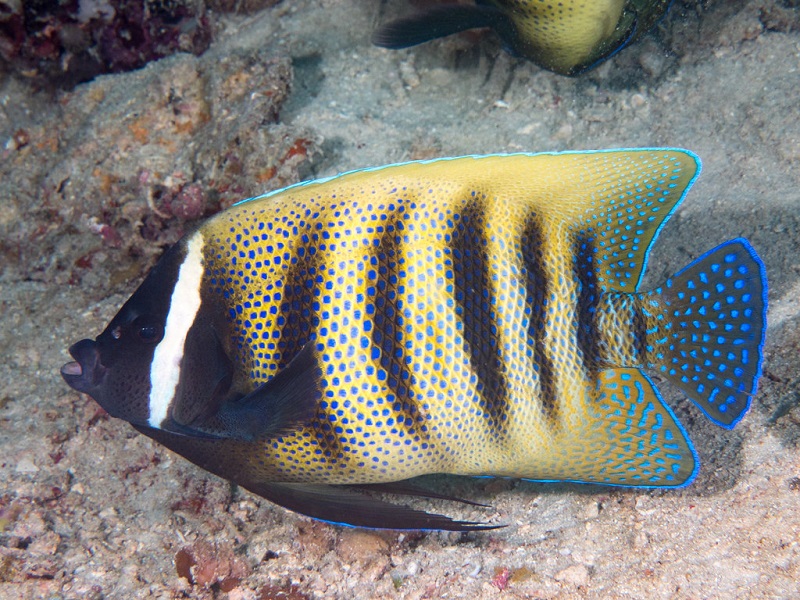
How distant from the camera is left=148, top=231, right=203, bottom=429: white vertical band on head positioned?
5.76ft

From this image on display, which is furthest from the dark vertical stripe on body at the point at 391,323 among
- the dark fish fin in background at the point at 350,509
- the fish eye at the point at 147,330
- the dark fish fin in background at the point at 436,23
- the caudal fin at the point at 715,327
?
the dark fish fin in background at the point at 436,23

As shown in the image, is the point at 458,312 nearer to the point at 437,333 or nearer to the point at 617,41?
the point at 437,333

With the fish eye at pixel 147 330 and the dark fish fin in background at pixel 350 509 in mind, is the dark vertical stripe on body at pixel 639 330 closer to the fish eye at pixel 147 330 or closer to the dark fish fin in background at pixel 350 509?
the dark fish fin in background at pixel 350 509

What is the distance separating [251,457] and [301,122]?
7.96ft

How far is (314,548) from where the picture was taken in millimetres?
Result: 2246

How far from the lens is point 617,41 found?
10.2ft

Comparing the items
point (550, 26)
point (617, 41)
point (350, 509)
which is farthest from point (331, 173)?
point (350, 509)

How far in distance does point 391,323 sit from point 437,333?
0.15m

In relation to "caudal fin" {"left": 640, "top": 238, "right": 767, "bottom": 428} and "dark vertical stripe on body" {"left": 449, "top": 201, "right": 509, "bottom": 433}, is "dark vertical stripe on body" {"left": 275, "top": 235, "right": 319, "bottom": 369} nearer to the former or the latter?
"dark vertical stripe on body" {"left": 449, "top": 201, "right": 509, "bottom": 433}

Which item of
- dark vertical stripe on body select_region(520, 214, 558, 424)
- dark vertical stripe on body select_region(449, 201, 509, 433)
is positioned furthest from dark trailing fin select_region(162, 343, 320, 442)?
dark vertical stripe on body select_region(520, 214, 558, 424)

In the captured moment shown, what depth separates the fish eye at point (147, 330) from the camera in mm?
1749

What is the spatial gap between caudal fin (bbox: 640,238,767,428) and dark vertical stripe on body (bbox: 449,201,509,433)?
51 centimetres

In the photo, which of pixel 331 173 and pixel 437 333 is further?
pixel 331 173

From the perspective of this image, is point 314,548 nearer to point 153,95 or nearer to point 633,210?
point 633,210
